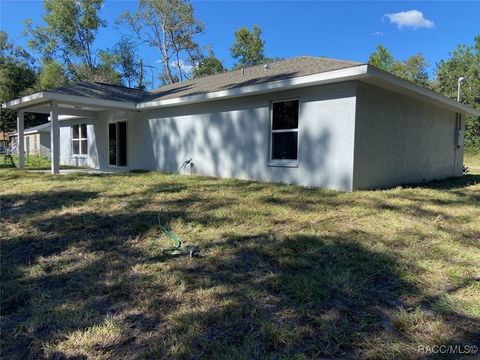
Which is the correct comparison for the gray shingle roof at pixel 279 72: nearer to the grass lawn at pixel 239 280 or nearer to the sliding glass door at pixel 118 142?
the sliding glass door at pixel 118 142

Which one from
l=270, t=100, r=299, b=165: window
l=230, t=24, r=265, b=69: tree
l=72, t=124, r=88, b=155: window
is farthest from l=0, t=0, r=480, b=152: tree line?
l=270, t=100, r=299, b=165: window

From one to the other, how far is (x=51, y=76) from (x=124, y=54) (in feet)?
23.2

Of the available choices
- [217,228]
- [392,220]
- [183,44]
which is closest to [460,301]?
[392,220]

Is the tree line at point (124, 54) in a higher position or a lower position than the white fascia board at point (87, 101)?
higher

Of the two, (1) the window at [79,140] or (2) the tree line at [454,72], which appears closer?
(1) the window at [79,140]

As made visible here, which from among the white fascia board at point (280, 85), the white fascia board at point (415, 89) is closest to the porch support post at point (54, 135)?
the white fascia board at point (280, 85)

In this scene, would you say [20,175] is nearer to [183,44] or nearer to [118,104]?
[118,104]

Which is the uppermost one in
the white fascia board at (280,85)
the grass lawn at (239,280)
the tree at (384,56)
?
the tree at (384,56)

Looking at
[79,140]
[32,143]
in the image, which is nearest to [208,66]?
[32,143]

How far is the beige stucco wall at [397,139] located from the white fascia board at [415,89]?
12.9 inches

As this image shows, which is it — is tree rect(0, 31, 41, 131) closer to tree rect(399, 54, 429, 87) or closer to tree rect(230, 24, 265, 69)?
tree rect(230, 24, 265, 69)

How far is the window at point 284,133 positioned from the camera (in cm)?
870

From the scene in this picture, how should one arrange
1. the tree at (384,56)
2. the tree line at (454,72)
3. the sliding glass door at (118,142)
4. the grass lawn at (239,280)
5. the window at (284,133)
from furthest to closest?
1. the tree at (384,56)
2. the tree line at (454,72)
3. the sliding glass door at (118,142)
4. the window at (284,133)
5. the grass lawn at (239,280)

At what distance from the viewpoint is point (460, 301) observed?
2.90 m
